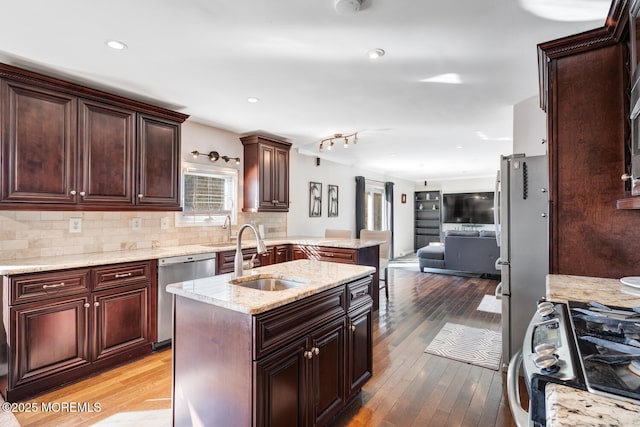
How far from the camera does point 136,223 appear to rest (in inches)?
134

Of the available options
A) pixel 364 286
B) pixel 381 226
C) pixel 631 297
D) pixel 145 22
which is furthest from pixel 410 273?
pixel 145 22

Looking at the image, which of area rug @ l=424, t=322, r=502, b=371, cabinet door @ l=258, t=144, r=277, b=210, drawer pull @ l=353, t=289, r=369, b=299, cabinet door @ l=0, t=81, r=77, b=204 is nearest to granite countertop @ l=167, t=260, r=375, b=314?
drawer pull @ l=353, t=289, r=369, b=299

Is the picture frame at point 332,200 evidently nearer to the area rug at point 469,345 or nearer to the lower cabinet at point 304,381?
the area rug at point 469,345

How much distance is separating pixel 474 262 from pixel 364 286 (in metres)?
4.76

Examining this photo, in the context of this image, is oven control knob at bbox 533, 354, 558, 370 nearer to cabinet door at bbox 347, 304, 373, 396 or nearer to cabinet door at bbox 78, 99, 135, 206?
cabinet door at bbox 347, 304, 373, 396

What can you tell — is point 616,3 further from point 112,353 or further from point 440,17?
point 112,353

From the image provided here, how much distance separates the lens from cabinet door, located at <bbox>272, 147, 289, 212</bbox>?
4.63 m

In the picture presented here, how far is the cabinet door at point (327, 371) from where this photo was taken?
1.73 meters

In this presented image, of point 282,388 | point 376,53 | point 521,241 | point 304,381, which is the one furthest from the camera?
point 521,241

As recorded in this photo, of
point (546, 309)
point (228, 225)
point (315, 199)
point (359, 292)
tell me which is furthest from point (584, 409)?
point (315, 199)

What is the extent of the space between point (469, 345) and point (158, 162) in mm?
3584

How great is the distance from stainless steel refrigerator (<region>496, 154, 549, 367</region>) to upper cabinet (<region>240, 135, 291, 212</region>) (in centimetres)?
287

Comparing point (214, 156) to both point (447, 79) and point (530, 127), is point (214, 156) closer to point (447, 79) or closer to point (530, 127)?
point (447, 79)

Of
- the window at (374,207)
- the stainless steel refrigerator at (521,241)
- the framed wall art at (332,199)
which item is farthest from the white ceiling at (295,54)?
the window at (374,207)
